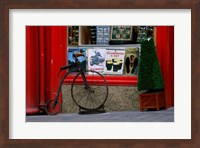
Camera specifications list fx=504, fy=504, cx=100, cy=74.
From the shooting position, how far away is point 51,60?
348 inches

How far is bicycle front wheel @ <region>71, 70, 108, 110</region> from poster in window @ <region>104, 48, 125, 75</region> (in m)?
0.22

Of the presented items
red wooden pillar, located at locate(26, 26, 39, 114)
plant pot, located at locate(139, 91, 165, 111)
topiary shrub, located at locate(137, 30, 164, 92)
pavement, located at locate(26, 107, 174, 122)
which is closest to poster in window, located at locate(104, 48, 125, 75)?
topiary shrub, located at locate(137, 30, 164, 92)

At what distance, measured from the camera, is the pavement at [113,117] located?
7.98 m

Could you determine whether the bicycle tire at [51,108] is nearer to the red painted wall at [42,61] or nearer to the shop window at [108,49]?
the red painted wall at [42,61]

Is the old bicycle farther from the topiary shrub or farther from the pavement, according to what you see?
the topiary shrub

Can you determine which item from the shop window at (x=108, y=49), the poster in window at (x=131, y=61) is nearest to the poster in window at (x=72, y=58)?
the shop window at (x=108, y=49)

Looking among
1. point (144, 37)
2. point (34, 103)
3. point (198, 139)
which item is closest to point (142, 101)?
point (144, 37)

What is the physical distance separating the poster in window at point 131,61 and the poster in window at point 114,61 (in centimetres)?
7

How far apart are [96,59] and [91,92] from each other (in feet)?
1.97

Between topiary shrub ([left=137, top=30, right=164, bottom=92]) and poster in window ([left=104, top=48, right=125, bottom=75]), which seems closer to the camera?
topiary shrub ([left=137, top=30, right=164, bottom=92])

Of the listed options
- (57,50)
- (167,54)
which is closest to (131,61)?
(167,54)

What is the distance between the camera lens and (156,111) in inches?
340

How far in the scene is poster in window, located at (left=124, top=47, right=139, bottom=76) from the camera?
8836mm

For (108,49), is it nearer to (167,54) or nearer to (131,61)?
(131,61)
